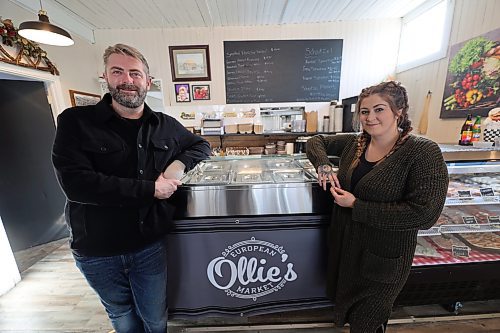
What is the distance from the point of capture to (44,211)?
2.76m

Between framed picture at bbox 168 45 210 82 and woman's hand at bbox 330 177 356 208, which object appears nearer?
woman's hand at bbox 330 177 356 208

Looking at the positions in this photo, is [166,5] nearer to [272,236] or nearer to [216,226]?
[216,226]

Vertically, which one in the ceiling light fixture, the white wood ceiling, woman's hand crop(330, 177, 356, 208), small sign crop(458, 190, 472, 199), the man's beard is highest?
the white wood ceiling

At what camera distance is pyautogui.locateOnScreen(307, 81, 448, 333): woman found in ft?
2.93

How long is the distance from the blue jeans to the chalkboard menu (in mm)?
2809

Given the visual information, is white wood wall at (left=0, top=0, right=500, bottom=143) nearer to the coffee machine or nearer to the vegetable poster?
the coffee machine

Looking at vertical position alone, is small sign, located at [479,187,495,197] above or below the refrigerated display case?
above

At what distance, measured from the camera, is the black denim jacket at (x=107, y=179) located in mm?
887

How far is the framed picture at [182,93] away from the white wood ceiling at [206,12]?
31.8 inches

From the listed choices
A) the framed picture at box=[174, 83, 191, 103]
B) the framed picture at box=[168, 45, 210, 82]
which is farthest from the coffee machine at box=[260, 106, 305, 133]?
the framed picture at box=[174, 83, 191, 103]

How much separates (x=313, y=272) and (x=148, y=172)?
118cm

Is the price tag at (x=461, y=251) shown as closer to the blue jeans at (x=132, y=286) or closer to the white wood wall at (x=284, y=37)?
the blue jeans at (x=132, y=286)

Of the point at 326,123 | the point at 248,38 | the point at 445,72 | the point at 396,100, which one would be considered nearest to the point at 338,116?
the point at 326,123

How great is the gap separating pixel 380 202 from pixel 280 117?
2.72 metres
